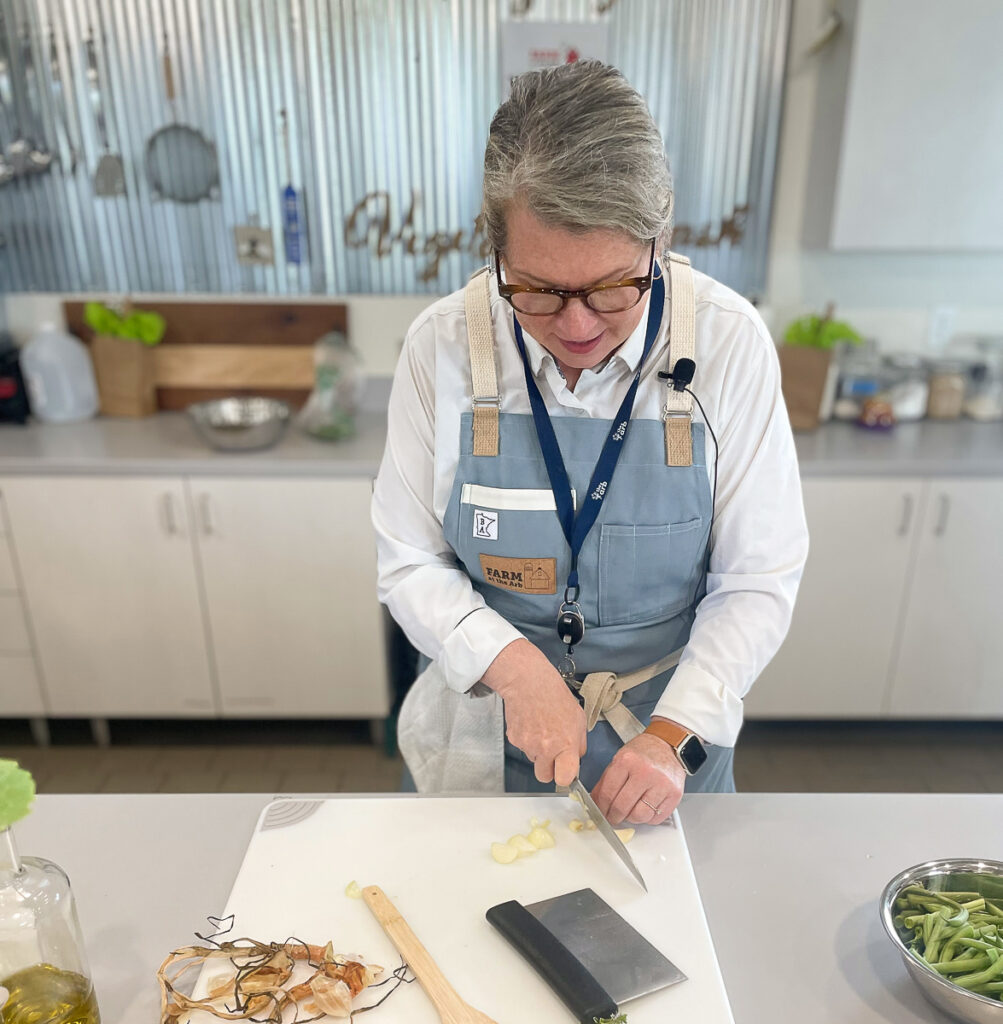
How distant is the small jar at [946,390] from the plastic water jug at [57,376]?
248 cm

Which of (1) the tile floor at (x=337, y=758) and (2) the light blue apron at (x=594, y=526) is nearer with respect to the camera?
(2) the light blue apron at (x=594, y=526)

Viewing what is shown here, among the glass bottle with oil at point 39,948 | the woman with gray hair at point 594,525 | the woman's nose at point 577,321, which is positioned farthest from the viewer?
the woman with gray hair at point 594,525

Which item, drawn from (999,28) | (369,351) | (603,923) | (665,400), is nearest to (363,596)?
(369,351)

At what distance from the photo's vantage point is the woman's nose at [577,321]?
0.97 metres

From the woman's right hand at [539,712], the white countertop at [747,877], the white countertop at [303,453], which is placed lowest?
the white countertop at [303,453]

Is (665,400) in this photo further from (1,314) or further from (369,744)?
(1,314)

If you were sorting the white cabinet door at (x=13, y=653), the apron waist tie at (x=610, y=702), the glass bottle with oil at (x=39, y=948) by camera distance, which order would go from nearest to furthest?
the glass bottle with oil at (x=39, y=948), the apron waist tie at (x=610, y=702), the white cabinet door at (x=13, y=653)

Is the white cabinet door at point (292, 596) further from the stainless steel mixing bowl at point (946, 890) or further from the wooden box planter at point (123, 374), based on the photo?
the stainless steel mixing bowl at point (946, 890)

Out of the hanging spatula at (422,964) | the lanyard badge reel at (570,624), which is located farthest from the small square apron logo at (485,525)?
the hanging spatula at (422,964)

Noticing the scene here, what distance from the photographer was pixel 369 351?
2809 millimetres

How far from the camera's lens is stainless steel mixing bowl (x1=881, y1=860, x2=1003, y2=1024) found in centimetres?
75

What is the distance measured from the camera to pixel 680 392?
1138 mm

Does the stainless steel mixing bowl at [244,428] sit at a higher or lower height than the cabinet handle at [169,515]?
higher

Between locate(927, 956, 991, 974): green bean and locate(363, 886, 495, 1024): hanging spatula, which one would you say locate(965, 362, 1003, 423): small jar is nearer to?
locate(927, 956, 991, 974): green bean
